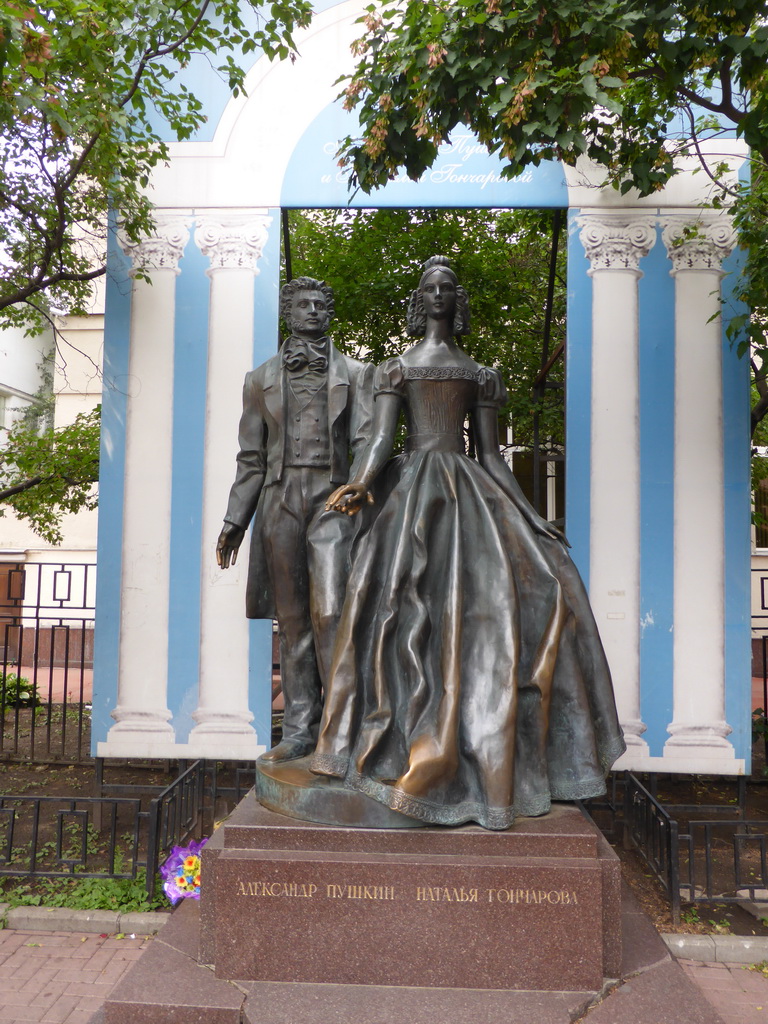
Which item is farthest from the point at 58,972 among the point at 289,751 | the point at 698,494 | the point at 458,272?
the point at 458,272

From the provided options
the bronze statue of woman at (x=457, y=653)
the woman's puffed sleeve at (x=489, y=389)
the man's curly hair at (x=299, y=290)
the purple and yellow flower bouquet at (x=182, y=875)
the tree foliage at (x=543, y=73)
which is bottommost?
the purple and yellow flower bouquet at (x=182, y=875)

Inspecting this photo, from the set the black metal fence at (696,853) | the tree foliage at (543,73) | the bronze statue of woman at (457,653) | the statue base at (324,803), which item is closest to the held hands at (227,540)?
the bronze statue of woman at (457,653)

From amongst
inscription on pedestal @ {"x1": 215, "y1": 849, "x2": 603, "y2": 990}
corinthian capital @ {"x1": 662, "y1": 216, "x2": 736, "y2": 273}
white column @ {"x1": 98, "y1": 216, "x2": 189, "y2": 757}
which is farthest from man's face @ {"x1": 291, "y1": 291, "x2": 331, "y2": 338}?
corinthian capital @ {"x1": 662, "y1": 216, "x2": 736, "y2": 273}

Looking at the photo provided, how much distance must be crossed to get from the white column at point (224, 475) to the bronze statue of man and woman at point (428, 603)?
2.14 metres

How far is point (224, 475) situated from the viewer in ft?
22.2

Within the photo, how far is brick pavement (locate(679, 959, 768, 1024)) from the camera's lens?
4.14 meters

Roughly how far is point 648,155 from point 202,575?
427 centimetres

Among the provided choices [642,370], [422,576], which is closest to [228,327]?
[642,370]

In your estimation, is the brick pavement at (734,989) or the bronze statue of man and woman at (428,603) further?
the brick pavement at (734,989)

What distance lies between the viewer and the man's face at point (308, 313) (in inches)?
183

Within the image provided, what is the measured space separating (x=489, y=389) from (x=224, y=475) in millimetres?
3145

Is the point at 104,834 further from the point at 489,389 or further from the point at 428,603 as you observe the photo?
the point at 489,389

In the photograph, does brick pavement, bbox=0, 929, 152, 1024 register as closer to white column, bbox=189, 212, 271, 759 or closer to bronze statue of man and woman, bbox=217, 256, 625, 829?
bronze statue of man and woman, bbox=217, 256, 625, 829

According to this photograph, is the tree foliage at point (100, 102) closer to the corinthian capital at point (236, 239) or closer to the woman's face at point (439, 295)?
the corinthian capital at point (236, 239)
